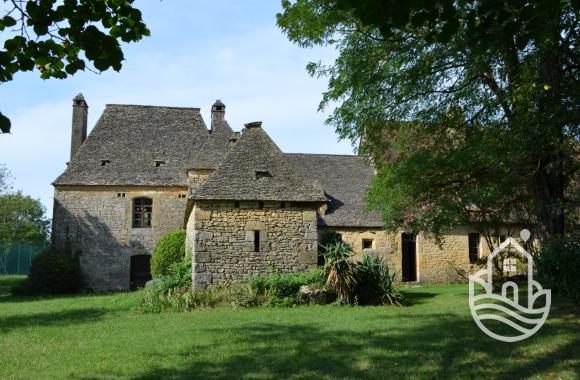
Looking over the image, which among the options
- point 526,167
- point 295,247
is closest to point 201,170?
point 295,247

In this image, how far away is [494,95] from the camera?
1191 cm

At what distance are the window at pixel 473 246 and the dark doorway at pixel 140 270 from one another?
48.9 feet

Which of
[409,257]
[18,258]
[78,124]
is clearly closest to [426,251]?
[409,257]

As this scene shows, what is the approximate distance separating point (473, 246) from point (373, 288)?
435 inches

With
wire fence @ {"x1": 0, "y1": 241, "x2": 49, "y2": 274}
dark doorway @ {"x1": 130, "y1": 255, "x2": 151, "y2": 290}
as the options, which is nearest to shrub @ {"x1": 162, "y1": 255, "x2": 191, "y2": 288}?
dark doorway @ {"x1": 130, "y1": 255, "x2": 151, "y2": 290}

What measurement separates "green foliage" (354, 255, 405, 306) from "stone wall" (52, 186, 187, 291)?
1247cm

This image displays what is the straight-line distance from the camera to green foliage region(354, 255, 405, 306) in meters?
14.0

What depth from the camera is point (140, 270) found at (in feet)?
81.5

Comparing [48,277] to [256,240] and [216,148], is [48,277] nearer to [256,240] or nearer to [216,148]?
[216,148]

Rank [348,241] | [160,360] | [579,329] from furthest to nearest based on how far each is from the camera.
→ [348,241] → [579,329] → [160,360]

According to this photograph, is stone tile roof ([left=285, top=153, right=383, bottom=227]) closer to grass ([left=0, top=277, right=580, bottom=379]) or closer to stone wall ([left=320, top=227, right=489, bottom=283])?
stone wall ([left=320, top=227, right=489, bottom=283])

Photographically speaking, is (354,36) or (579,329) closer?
(579,329)

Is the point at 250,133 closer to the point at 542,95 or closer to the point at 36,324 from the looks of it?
the point at 36,324

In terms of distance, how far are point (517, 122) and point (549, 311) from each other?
3.84 metres
